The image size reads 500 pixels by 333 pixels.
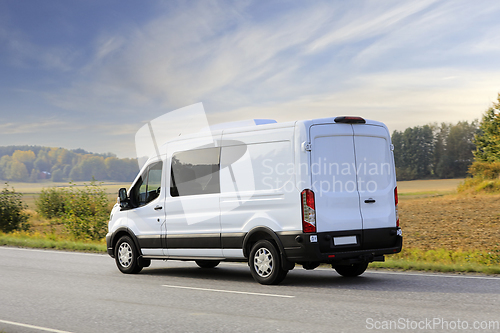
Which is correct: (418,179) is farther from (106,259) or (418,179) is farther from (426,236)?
(106,259)

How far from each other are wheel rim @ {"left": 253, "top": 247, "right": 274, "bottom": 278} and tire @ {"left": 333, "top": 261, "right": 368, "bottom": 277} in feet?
5.29

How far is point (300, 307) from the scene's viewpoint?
657 centimetres

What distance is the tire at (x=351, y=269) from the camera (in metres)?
9.23

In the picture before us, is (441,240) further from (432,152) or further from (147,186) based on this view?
(432,152)

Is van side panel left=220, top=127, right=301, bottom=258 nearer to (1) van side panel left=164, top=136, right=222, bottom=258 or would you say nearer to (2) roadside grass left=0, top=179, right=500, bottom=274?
(1) van side panel left=164, top=136, right=222, bottom=258

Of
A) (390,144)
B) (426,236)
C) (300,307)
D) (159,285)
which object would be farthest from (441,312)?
(426,236)

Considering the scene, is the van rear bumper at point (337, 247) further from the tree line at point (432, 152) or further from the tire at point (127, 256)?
the tree line at point (432, 152)

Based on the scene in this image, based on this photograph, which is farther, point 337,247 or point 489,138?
point 489,138

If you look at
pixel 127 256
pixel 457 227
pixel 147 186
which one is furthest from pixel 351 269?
pixel 457 227

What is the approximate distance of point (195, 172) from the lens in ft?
31.2

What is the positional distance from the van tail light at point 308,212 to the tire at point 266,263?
0.73m

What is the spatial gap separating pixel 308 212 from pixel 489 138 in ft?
171

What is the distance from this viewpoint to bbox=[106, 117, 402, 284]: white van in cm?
799

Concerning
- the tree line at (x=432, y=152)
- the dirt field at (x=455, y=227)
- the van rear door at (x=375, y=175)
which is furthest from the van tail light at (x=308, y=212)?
the tree line at (x=432, y=152)
